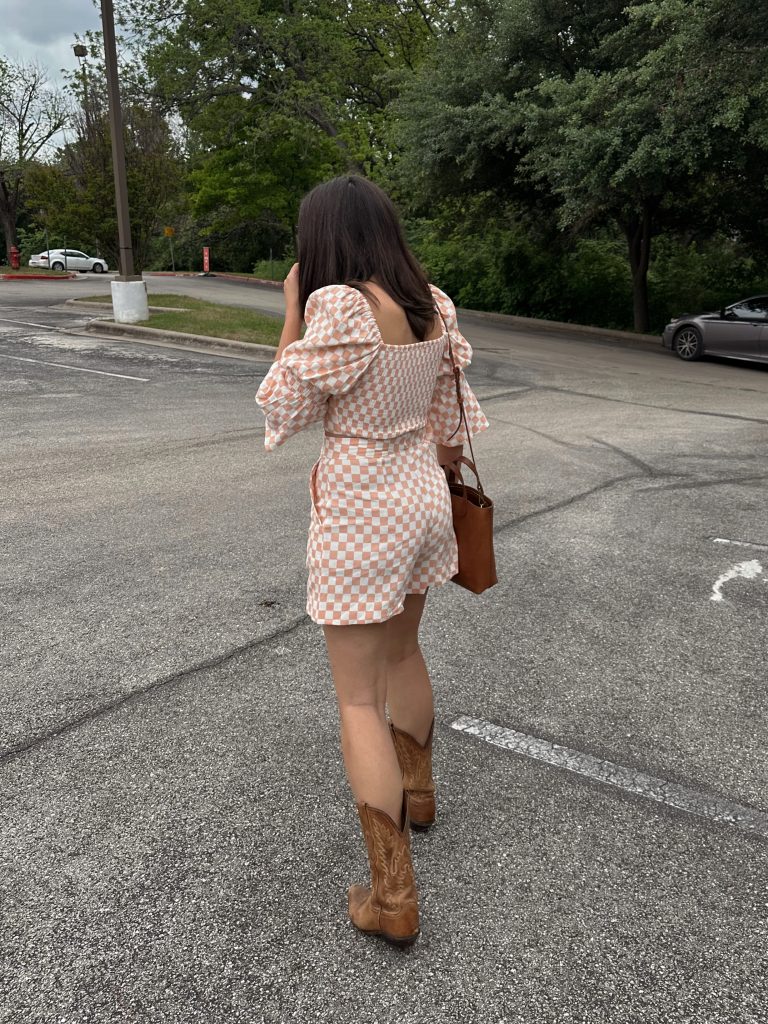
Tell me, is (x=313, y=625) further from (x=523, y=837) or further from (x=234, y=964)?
(x=234, y=964)

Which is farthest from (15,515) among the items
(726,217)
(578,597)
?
(726,217)

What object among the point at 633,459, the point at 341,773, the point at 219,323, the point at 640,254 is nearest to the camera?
the point at 341,773

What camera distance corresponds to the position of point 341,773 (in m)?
2.91

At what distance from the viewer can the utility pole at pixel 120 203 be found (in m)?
15.5

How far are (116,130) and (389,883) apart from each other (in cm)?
1672

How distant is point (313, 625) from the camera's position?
406 centimetres

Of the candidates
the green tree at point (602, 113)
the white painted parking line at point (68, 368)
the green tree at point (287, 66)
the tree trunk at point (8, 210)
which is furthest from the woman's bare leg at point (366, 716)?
the tree trunk at point (8, 210)

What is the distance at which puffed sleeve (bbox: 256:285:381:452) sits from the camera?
204cm

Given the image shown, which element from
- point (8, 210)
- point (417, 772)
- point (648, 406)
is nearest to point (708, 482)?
point (648, 406)

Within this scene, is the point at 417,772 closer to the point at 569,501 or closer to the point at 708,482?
the point at 569,501

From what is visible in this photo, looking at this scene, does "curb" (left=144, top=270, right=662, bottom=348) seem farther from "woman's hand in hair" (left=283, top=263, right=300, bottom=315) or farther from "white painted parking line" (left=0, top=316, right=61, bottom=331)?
"woman's hand in hair" (left=283, top=263, right=300, bottom=315)

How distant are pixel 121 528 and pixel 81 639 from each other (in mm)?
1725

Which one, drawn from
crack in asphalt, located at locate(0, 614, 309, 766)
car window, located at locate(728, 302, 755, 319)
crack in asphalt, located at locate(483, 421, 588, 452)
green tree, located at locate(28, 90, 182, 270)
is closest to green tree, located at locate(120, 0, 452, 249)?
green tree, located at locate(28, 90, 182, 270)

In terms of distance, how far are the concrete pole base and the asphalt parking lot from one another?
37.3ft
